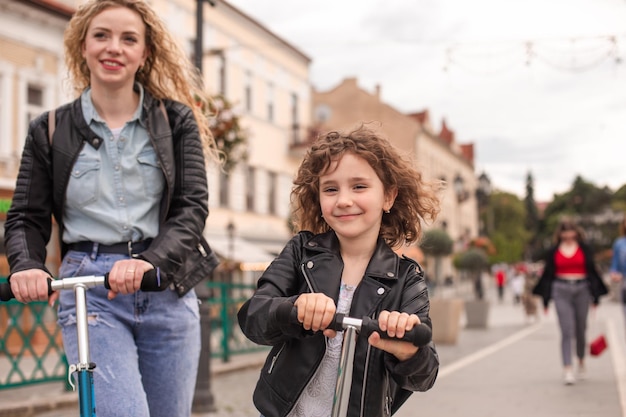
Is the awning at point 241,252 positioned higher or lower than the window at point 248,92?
lower

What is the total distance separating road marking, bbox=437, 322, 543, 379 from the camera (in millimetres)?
12023

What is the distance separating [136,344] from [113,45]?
1133 mm

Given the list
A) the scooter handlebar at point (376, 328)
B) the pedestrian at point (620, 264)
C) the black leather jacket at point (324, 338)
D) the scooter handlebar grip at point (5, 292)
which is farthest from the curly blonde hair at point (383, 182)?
the pedestrian at point (620, 264)

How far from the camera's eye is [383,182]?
9.73 feet

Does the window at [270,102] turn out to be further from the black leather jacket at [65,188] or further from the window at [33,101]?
the black leather jacket at [65,188]

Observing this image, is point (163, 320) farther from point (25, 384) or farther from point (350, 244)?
point (25, 384)

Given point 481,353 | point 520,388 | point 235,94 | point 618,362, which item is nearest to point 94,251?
point 520,388

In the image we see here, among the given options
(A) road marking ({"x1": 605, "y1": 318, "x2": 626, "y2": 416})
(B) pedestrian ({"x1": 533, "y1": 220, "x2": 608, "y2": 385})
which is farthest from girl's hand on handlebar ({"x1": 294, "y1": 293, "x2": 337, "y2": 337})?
(B) pedestrian ({"x1": 533, "y1": 220, "x2": 608, "y2": 385})

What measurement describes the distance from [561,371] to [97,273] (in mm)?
9373

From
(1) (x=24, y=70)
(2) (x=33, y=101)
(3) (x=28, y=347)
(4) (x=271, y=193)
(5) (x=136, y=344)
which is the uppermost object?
(1) (x=24, y=70)

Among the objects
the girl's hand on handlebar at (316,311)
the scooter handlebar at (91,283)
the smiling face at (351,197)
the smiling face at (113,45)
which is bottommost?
the girl's hand on handlebar at (316,311)

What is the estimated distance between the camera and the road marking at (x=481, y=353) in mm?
12023

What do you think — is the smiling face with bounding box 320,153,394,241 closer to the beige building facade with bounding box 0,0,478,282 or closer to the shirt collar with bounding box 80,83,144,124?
the shirt collar with bounding box 80,83,144,124

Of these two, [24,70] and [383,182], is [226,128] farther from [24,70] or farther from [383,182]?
[383,182]
